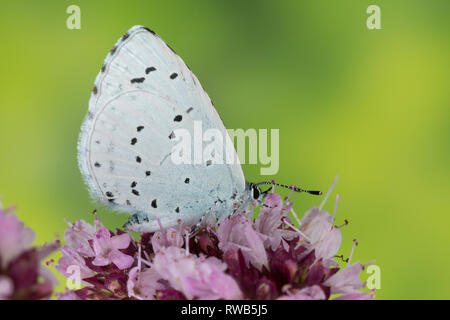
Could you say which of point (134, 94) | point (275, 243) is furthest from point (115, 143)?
point (275, 243)

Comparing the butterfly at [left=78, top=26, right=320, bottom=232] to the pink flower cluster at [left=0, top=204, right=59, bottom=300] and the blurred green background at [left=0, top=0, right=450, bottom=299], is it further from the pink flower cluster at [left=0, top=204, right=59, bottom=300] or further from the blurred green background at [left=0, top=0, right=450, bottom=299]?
the blurred green background at [left=0, top=0, right=450, bottom=299]

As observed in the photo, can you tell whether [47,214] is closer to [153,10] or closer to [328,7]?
[153,10]

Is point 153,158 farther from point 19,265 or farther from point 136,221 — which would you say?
point 19,265

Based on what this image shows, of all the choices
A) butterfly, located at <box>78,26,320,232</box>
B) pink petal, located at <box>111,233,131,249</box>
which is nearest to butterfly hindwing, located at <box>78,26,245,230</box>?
butterfly, located at <box>78,26,320,232</box>
